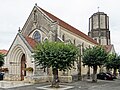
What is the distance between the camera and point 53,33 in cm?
3628

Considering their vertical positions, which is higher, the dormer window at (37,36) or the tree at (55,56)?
the dormer window at (37,36)

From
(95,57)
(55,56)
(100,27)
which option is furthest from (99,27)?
(55,56)

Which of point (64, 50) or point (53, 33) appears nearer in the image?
point (64, 50)

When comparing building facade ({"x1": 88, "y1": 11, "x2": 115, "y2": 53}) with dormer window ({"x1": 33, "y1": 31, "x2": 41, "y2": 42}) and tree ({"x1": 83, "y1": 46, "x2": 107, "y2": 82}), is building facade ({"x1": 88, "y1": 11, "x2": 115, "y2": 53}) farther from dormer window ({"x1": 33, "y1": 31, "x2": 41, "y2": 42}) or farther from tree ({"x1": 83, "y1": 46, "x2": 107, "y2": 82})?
tree ({"x1": 83, "y1": 46, "x2": 107, "y2": 82})

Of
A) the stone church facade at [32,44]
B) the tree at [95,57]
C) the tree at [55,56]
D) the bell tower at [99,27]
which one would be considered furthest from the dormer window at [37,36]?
the bell tower at [99,27]

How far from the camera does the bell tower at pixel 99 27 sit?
224 feet

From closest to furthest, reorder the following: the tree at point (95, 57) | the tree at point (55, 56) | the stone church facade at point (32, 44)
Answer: the tree at point (55, 56)
the stone church facade at point (32, 44)
the tree at point (95, 57)

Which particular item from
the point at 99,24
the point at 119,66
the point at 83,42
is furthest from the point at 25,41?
the point at 99,24

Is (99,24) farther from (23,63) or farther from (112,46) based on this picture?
(23,63)

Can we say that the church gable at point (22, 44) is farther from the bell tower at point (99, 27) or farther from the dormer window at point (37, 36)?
the bell tower at point (99, 27)

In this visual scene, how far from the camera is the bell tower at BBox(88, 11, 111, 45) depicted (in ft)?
224

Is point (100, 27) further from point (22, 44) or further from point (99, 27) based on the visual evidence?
point (22, 44)

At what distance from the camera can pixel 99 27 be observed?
6825 cm

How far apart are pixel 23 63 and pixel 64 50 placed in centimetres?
1235
